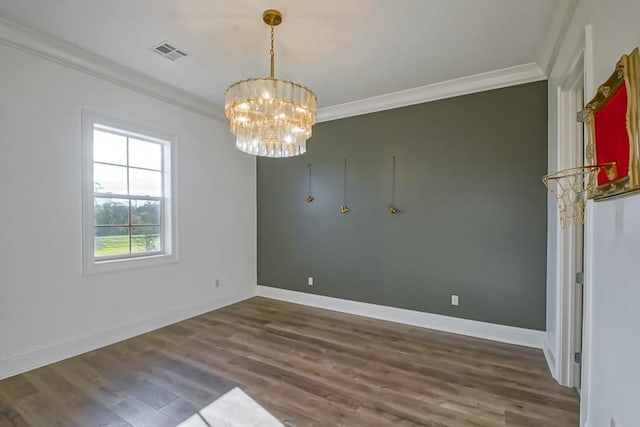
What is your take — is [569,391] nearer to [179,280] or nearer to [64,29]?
[179,280]

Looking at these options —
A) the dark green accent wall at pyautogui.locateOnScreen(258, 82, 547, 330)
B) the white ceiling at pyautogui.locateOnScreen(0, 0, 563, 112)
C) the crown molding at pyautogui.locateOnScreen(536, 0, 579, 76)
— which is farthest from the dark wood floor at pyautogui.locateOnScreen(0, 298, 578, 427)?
the white ceiling at pyautogui.locateOnScreen(0, 0, 563, 112)

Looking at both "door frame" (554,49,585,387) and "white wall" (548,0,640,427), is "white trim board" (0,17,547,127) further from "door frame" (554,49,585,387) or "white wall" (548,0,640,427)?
"white wall" (548,0,640,427)

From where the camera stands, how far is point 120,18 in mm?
2338

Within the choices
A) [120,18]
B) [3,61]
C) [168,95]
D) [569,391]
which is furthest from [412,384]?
[3,61]

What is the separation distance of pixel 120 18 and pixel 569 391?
15.0ft

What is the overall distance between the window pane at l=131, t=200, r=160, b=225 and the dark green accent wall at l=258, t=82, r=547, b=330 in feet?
5.88

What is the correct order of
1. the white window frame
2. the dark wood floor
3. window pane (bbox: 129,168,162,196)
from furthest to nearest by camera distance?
window pane (bbox: 129,168,162,196) < the white window frame < the dark wood floor

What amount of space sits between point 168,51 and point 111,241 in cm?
210

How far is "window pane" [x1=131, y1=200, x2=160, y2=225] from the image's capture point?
3.51 metres

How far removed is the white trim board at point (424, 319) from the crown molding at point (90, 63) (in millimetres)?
3089

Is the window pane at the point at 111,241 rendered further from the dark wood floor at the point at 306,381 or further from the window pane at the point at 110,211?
the dark wood floor at the point at 306,381

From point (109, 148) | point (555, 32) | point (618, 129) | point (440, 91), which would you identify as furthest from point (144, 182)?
point (555, 32)

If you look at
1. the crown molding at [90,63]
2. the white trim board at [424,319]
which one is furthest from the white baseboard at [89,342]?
the crown molding at [90,63]

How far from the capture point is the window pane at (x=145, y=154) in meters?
3.49
